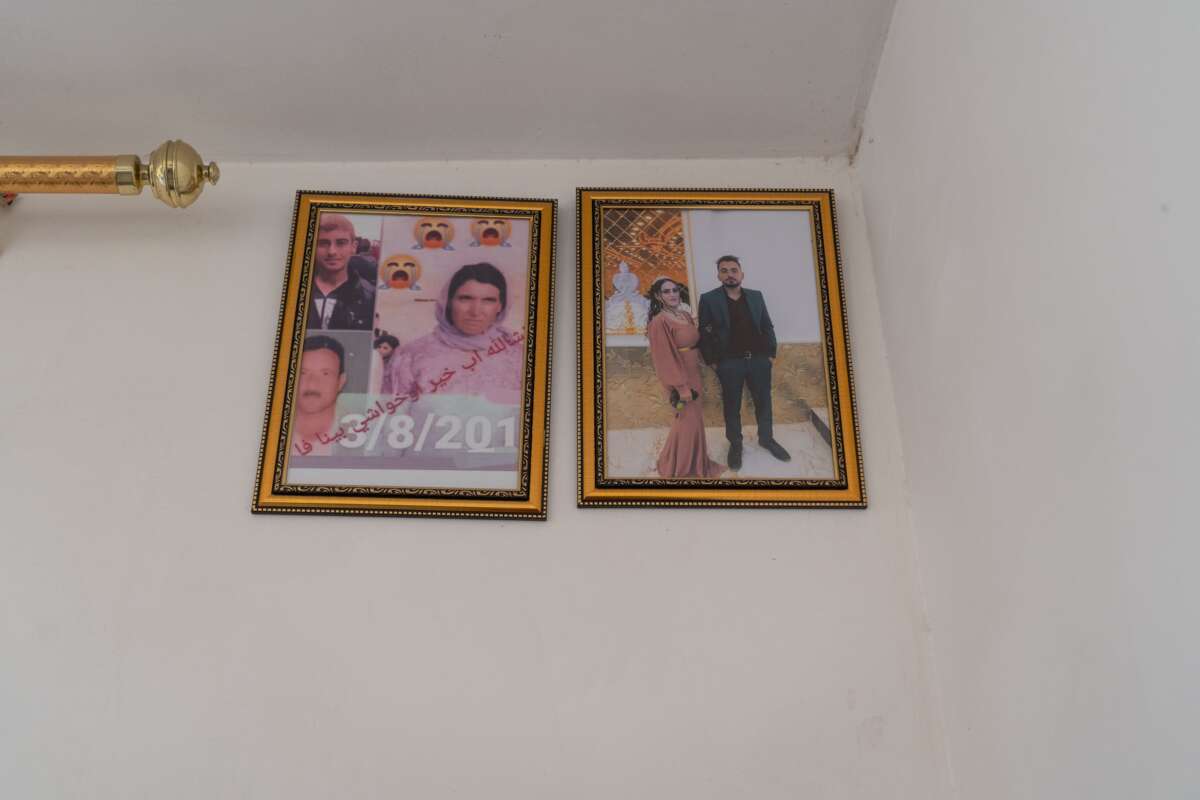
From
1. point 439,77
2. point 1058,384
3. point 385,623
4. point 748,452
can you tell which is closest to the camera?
point 1058,384

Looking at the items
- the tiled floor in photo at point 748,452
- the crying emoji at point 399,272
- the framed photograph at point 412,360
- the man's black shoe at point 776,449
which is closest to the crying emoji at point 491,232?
the framed photograph at point 412,360

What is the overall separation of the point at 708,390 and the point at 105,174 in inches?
37.7

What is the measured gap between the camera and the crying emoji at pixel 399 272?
1.53 m

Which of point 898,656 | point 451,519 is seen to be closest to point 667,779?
point 898,656

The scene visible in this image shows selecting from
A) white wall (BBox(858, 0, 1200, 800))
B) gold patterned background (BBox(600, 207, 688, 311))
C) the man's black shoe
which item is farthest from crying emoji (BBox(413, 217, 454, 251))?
white wall (BBox(858, 0, 1200, 800))

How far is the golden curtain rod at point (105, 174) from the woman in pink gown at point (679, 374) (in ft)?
2.42

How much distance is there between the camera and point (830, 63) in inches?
59.1

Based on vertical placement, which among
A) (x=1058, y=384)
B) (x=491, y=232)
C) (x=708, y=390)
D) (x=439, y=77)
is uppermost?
(x=439, y=77)

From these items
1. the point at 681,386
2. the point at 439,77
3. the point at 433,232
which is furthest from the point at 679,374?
the point at 439,77

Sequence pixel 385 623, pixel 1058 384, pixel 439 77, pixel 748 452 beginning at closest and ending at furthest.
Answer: pixel 1058 384, pixel 385 623, pixel 748 452, pixel 439 77

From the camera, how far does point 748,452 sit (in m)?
1.41

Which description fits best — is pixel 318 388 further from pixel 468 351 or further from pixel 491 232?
pixel 491 232

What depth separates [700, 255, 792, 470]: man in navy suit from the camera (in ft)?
4.67

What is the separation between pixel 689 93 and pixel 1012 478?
0.82m
